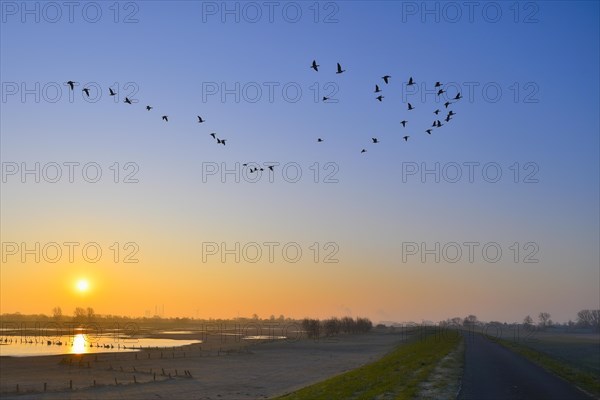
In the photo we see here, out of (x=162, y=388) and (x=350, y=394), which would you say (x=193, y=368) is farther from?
(x=350, y=394)

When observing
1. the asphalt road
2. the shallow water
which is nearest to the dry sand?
the shallow water

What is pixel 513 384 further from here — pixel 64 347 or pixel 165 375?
pixel 64 347

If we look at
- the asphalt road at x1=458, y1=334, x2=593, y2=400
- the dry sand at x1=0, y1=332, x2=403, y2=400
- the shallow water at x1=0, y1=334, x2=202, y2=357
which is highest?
the asphalt road at x1=458, y1=334, x2=593, y2=400

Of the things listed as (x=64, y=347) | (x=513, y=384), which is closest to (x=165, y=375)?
(x=513, y=384)

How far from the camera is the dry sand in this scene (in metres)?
52.4

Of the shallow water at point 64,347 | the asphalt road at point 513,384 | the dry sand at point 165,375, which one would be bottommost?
the shallow water at point 64,347

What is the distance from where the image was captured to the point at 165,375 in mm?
66188

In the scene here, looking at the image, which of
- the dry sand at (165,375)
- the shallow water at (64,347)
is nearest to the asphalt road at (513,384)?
the dry sand at (165,375)

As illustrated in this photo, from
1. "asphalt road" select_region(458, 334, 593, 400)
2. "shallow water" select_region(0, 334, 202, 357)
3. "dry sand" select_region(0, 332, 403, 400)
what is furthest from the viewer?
"shallow water" select_region(0, 334, 202, 357)

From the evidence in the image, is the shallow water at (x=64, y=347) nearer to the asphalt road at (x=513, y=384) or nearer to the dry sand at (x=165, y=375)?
the dry sand at (x=165, y=375)

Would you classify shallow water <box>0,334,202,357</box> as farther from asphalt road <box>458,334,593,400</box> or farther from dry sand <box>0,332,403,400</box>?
asphalt road <box>458,334,593,400</box>

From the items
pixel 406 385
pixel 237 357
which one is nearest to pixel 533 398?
pixel 406 385

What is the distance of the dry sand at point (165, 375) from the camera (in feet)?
172

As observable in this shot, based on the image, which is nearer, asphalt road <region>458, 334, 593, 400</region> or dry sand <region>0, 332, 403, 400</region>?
asphalt road <region>458, 334, 593, 400</region>
